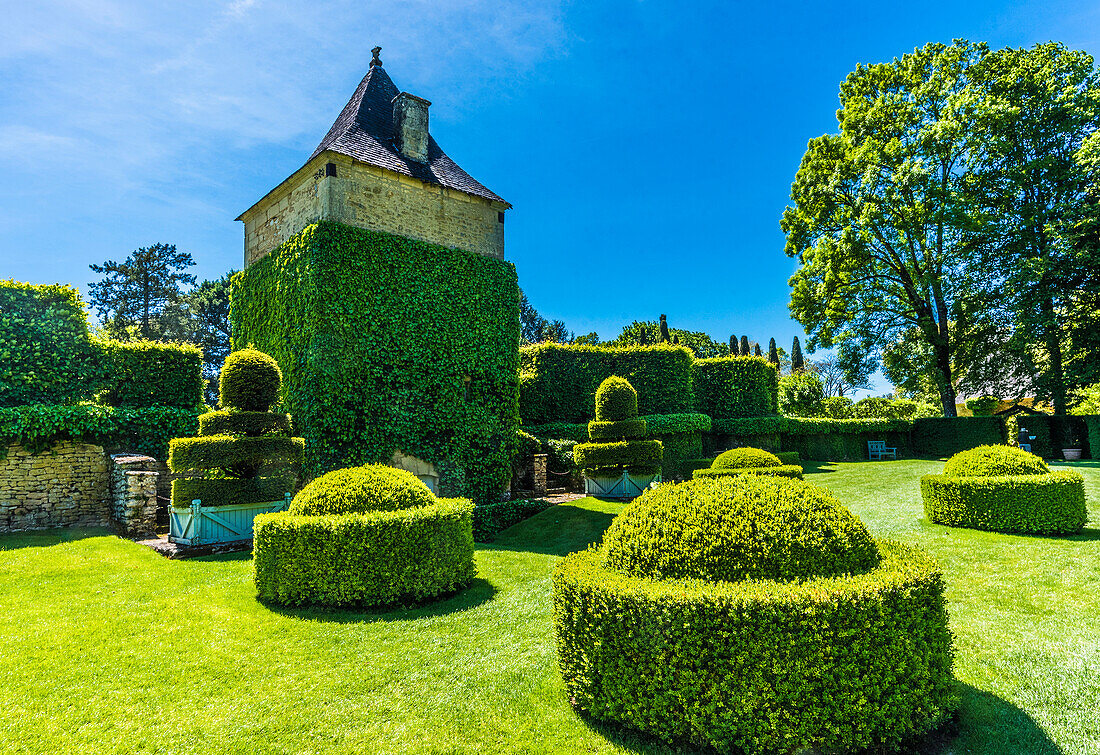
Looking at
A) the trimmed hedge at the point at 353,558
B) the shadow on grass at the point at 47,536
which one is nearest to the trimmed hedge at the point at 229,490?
the shadow on grass at the point at 47,536

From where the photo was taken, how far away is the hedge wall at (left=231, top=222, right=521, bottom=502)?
14.1 metres

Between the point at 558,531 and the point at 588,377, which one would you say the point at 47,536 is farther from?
the point at 588,377

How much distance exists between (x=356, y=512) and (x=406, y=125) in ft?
44.8

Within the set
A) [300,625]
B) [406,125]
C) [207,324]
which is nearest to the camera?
[300,625]

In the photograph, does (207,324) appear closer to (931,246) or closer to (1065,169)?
(931,246)

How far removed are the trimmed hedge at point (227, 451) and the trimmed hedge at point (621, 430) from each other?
8862 millimetres

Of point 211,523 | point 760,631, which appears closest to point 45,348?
point 211,523

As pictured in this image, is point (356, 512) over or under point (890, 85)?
under

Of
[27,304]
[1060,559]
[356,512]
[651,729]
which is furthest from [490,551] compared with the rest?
[27,304]

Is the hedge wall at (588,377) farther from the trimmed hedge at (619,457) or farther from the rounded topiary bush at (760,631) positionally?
the rounded topiary bush at (760,631)

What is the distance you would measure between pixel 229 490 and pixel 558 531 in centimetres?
717

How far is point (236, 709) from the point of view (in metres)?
4.33

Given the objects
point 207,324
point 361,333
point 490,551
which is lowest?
point 490,551

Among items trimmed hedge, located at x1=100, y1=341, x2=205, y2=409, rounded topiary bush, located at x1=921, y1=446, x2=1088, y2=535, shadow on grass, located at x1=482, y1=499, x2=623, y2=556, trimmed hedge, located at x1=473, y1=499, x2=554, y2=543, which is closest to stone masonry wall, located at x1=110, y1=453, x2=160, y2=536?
trimmed hedge, located at x1=100, y1=341, x2=205, y2=409
